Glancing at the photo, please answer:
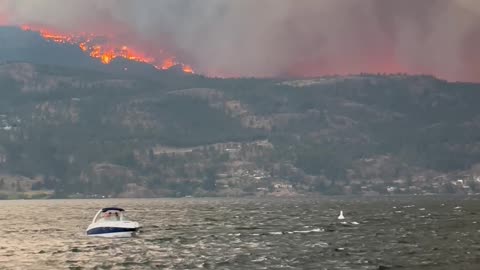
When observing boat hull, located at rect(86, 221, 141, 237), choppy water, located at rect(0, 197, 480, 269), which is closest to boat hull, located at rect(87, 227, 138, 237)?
boat hull, located at rect(86, 221, 141, 237)

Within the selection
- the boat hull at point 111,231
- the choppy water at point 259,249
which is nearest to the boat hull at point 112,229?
the boat hull at point 111,231

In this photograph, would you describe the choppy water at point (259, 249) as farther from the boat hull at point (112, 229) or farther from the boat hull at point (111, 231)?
the boat hull at point (112, 229)

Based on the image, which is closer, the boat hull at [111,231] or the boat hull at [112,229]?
the boat hull at [112,229]

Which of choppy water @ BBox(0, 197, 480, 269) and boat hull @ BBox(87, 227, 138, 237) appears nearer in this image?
choppy water @ BBox(0, 197, 480, 269)

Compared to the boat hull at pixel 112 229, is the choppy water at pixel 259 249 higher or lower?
lower

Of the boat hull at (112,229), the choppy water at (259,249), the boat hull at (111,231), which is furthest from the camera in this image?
the boat hull at (111,231)

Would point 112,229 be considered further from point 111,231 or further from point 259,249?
point 259,249

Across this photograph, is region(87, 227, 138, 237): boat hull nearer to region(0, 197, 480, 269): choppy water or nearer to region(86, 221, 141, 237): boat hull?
region(86, 221, 141, 237): boat hull

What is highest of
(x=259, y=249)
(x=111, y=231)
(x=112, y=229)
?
(x=112, y=229)

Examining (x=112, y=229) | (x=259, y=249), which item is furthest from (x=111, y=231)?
(x=259, y=249)

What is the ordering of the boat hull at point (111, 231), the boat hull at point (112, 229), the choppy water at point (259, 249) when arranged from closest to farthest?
the choppy water at point (259, 249), the boat hull at point (112, 229), the boat hull at point (111, 231)

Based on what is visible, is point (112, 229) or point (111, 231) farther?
point (111, 231)

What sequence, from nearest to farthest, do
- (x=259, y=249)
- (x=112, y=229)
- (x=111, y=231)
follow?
(x=259, y=249)
(x=112, y=229)
(x=111, y=231)

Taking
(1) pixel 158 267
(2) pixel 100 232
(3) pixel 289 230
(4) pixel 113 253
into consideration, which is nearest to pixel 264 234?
Result: (3) pixel 289 230
